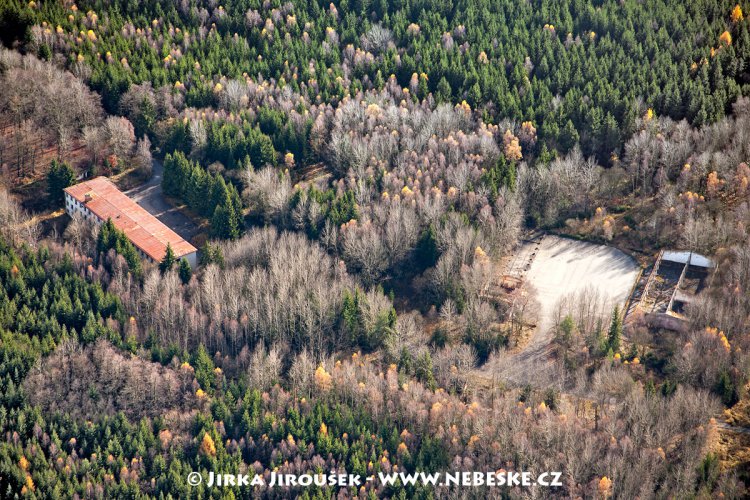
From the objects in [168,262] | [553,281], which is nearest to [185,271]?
[168,262]

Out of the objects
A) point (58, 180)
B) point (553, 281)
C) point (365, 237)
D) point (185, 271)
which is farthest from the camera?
point (58, 180)

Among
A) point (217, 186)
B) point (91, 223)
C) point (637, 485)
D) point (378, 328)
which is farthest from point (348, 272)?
point (637, 485)

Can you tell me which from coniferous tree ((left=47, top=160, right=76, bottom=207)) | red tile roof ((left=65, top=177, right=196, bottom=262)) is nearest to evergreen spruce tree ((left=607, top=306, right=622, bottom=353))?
red tile roof ((left=65, top=177, right=196, bottom=262))

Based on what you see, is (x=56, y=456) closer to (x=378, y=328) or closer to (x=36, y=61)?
(x=378, y=328)

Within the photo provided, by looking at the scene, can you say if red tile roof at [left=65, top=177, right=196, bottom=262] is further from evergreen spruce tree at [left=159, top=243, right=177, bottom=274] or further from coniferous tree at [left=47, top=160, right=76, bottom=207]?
coniferous tree at [left=47, top=160, right=76, bottom=207]

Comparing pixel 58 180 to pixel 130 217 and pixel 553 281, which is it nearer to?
pixel 130 217

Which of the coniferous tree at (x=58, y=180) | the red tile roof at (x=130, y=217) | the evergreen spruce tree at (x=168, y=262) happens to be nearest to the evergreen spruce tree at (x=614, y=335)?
the red tile roof at (x=130, y=217)

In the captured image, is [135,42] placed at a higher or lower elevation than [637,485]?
higher
